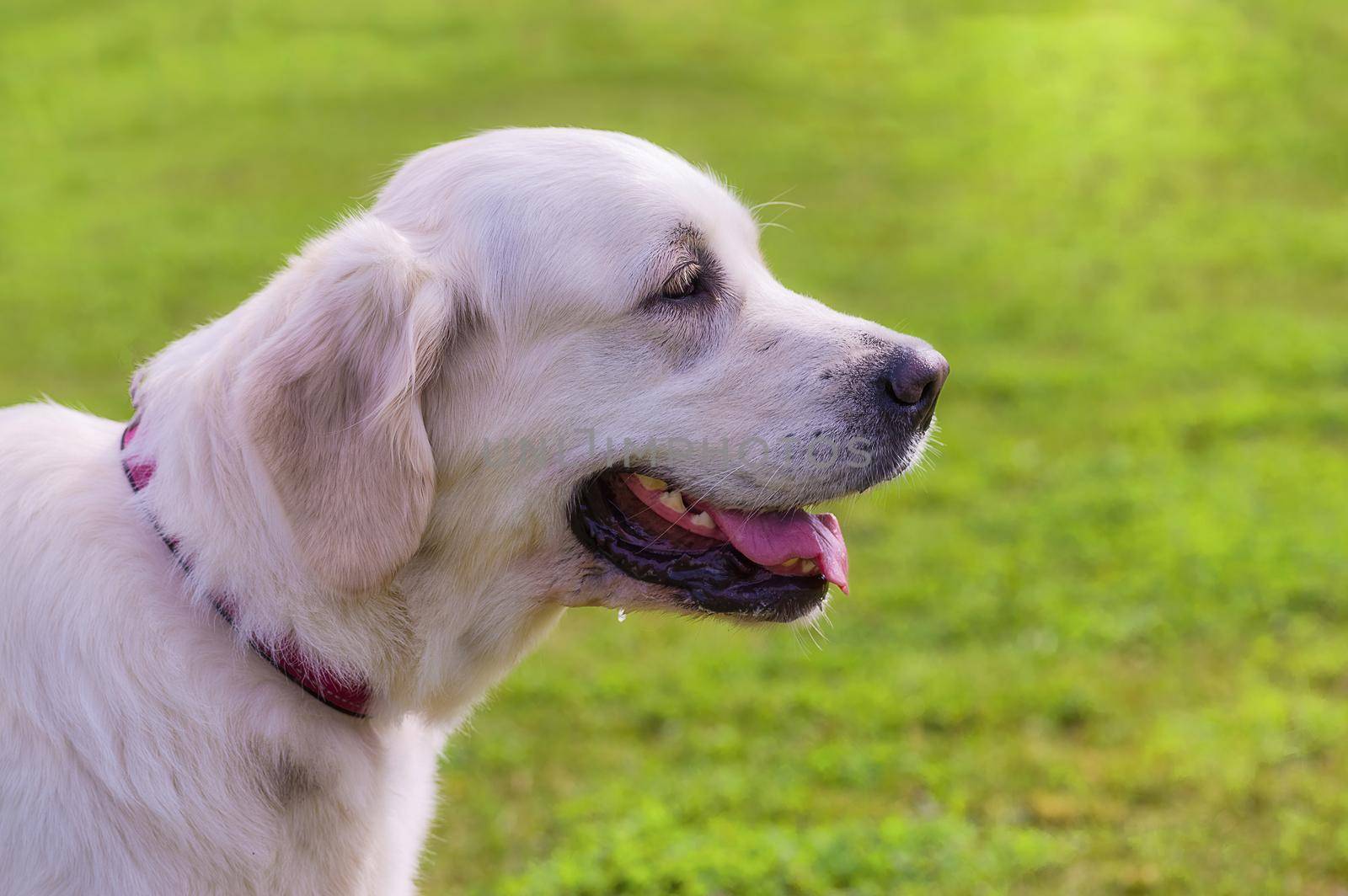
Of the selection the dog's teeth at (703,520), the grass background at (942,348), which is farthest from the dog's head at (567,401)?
the grass background at (942,348)

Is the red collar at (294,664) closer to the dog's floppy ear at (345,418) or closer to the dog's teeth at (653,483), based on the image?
the dog's floppy ear at (345,418)

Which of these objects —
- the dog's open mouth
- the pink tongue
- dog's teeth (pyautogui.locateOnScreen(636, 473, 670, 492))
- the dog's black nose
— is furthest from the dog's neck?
the dog's black nose

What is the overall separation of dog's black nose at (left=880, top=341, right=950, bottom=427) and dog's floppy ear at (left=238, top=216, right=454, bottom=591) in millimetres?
1053

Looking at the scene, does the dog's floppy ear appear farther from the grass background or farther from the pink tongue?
the grass background

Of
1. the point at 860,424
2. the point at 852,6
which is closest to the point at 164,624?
the point at 860,424

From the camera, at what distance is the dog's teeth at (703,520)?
119 inches

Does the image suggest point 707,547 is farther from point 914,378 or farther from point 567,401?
point 914,378

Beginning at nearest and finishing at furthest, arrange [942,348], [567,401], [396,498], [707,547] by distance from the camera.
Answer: [396,498], [567,401], [707,547], [942,348]

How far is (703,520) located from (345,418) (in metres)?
0.86

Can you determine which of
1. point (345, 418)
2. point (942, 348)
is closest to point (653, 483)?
point (345, 418)

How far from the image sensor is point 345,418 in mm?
2602

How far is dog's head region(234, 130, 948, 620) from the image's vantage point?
9.29 ft

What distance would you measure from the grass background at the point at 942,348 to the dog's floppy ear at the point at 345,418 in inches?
50.4

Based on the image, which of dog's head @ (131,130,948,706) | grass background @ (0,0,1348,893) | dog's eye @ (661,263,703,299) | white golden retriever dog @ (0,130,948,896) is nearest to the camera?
white golden retriever dog @ (0,130,948,896)
